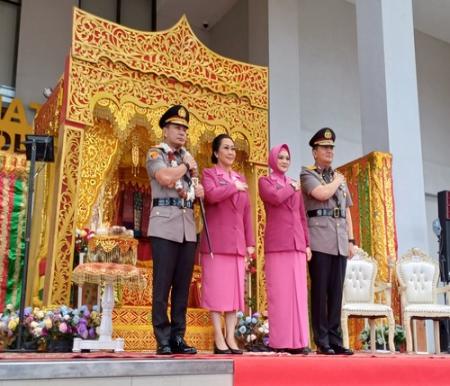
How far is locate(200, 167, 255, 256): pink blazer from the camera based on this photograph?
140 inches

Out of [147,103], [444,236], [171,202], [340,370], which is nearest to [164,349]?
[171,202]

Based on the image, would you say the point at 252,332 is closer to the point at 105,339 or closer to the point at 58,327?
the point at 105,339

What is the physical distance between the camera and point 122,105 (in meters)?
5.49

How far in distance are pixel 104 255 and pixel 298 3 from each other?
270 inches

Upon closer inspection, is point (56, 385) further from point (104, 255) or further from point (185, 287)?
point (104, 255)

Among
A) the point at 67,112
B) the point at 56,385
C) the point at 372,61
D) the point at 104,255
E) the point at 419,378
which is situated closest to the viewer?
the point at 56,385

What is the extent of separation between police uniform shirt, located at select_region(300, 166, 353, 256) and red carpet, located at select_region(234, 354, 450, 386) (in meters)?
0.73

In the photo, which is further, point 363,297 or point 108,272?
point 363,297

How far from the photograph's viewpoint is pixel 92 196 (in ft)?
18.2

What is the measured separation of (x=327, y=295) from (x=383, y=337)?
1.83 metres

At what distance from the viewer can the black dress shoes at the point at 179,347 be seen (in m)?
3.29

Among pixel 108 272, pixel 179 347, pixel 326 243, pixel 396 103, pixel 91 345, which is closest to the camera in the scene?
pixel 179 347

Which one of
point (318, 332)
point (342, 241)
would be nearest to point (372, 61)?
point (342, 241)

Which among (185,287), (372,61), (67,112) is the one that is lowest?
(185,287)
